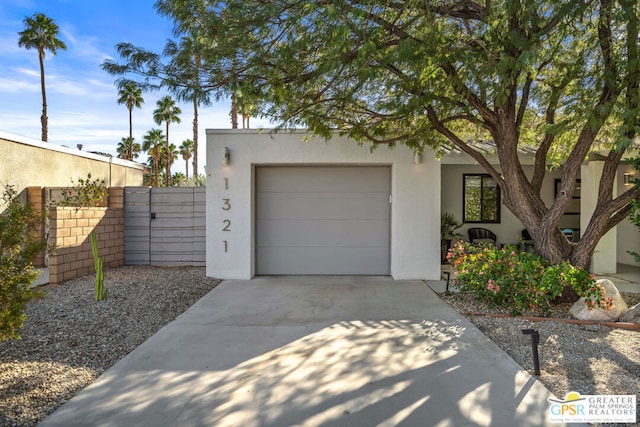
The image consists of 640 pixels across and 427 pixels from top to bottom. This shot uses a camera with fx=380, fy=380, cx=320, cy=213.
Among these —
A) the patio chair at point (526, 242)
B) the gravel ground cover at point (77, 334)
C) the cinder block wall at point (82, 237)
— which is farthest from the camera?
the patio chair at point (526, 242)

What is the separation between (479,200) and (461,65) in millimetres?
5957

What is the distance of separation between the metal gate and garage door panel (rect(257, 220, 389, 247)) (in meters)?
1.76

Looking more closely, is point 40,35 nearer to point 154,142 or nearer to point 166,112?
point 166,112

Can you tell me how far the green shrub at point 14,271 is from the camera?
3068mm

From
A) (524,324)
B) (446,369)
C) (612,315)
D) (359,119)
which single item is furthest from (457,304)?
(359,119)

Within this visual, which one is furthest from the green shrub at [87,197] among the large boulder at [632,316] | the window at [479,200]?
the large boulder at [632,316]

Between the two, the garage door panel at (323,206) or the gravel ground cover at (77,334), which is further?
the garage door panel at (323,206)

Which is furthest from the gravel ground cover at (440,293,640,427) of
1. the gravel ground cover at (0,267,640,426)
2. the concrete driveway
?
the concrete driveway

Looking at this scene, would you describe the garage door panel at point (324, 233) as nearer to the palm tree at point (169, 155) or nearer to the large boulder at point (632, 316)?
the large boulder at point (632, 316)

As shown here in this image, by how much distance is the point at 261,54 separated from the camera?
483 cm

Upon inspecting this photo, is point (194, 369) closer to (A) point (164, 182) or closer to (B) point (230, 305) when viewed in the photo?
(B) point (230, 305)

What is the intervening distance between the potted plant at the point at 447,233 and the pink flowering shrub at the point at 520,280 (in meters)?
3.83

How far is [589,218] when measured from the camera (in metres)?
8.01

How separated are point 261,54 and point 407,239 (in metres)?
4.21
